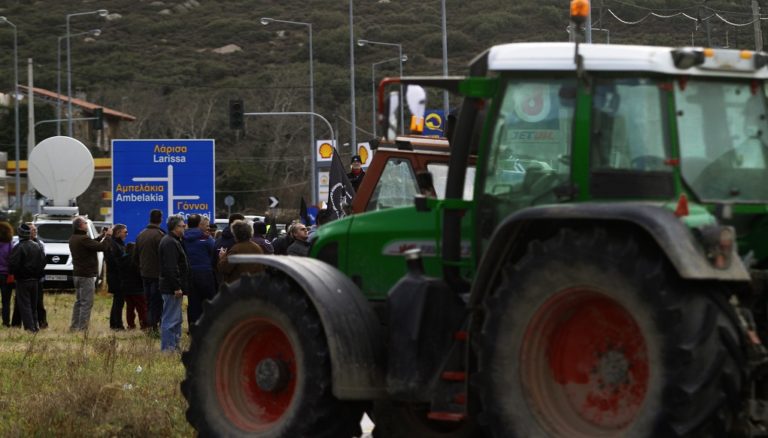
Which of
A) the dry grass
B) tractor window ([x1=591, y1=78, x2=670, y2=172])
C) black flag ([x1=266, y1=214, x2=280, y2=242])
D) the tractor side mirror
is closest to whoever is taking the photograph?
tractor window ([x1=591, y1=78, x2=670, y2=172])

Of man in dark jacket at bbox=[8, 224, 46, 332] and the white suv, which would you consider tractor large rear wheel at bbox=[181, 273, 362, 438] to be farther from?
the white suv

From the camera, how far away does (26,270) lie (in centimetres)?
2284

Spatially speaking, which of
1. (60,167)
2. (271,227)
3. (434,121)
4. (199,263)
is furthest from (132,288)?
(434,121)

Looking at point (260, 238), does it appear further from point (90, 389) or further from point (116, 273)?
point (90, 389)

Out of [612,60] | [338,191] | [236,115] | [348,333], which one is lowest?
[348,333]

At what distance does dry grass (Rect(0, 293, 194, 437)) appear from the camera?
11.0 metres

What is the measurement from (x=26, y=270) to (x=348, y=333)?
15.1 m

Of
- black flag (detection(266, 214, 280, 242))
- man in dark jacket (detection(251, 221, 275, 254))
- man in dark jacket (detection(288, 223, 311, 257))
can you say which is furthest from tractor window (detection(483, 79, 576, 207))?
black flag (detection(266, 214, 280, 242))

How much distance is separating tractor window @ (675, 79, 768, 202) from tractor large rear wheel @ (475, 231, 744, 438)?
80cm

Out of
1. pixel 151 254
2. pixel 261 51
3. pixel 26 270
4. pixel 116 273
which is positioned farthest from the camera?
pixel 261 51

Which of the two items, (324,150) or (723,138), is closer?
(723,138)

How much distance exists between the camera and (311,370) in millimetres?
8703

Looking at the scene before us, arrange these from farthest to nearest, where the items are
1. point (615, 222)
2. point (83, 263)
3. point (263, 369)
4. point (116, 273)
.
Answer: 1. point (116, 273)
2. point (83, 263)
3. point (263, 369)
4. point (615, 222)

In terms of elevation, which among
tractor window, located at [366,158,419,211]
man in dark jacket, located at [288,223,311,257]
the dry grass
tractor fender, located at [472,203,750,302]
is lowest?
the dry grass
